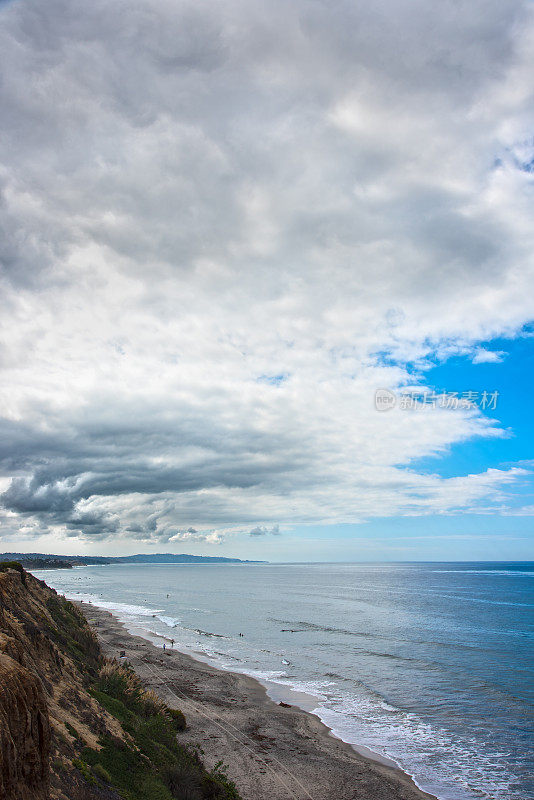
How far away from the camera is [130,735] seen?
16.4 m

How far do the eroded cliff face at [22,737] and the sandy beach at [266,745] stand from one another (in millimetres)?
13008

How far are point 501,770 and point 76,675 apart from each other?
70.1 ft

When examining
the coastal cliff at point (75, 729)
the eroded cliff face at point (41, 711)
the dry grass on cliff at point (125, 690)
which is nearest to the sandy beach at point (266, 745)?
the dry grass on cliff at point (125, 690)

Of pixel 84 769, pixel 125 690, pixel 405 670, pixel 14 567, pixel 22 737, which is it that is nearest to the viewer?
pixel 22 737

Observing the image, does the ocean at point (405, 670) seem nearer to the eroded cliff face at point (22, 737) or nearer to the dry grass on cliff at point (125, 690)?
the dry grass on cliff at point (125, 690)

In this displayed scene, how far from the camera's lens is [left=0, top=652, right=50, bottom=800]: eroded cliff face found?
8.15 metres

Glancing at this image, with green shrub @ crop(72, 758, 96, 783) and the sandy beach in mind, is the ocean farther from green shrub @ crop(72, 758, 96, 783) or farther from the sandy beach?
green shrub @ crop(72, 758, 96, 783)

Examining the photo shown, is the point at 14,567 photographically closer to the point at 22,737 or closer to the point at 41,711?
the point at 41,711

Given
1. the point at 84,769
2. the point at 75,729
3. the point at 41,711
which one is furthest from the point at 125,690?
the point at 41,711

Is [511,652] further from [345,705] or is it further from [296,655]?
[345,705]

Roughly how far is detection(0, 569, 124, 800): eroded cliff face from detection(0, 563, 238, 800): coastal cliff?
2 centimetres

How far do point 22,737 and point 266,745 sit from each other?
66.4ft

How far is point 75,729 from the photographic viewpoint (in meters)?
13.7

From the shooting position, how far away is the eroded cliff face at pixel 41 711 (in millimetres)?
8539
